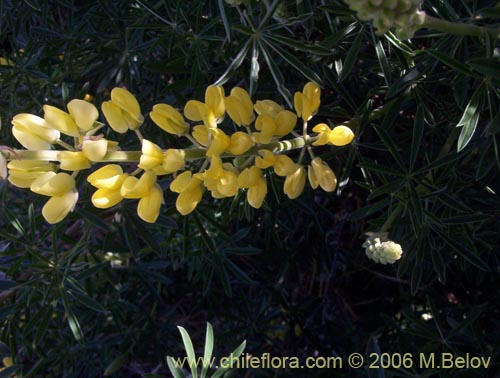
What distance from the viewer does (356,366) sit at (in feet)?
7.28

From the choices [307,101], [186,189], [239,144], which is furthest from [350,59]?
[186,189]

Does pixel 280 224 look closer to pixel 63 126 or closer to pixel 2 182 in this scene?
pixel 2 182

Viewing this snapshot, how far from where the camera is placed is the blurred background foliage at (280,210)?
1639 mm

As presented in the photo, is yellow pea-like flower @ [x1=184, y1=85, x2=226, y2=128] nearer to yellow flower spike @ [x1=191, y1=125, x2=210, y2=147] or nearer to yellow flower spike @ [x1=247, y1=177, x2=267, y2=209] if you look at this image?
yellow flower spike @ [x1=191, y1=125, x2=210, y2=147]

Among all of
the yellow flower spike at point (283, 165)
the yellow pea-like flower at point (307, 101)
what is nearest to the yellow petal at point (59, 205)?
the yellow flower spike at point (283, 165)

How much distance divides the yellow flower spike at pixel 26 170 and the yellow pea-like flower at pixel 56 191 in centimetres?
2

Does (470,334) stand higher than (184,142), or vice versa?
(184,142)

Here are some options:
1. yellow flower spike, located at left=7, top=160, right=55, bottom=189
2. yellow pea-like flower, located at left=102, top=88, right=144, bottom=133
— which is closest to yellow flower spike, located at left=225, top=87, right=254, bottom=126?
yellow pea-like flower, located at left=102, top=88, right=144, bottom=133

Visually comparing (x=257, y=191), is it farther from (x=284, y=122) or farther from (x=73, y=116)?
(x=73, y=116)

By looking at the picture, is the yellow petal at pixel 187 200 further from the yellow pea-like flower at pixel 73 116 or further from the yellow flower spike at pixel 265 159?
the yellow pea-like flower at pixel 73 116

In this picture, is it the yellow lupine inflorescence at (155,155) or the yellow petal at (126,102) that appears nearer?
the yellow lupine inflorescence at (155,155)

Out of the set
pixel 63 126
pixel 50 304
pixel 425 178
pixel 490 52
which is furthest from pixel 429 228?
pixel 50 304

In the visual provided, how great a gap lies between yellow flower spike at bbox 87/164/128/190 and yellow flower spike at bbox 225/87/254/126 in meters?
0.30

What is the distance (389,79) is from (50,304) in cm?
137
